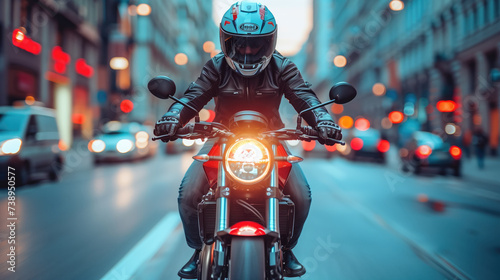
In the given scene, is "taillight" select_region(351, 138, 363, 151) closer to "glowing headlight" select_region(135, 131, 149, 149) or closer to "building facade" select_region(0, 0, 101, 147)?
"glowing headlight" select_region(135, 131, 149, 149)

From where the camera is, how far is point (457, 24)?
30484 millimetres

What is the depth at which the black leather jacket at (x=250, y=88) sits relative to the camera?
12.0ft

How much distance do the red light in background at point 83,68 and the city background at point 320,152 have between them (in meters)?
0.19

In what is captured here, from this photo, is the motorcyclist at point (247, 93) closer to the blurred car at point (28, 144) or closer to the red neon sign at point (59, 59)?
the blurred car at point (28, 144)

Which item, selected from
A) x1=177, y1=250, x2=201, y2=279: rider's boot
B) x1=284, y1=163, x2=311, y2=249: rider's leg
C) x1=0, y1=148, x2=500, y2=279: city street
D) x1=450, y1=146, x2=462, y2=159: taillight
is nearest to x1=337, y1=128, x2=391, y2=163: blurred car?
x1=450, y1=146, x2=462, y2=159: taillight

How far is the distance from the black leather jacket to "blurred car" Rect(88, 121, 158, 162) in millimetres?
16071

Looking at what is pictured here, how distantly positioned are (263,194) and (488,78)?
26.2 metres

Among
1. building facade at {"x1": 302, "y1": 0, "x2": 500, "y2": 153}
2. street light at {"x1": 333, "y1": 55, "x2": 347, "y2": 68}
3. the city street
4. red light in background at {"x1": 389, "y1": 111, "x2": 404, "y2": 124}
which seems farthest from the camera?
red light in background at {"x1": 389, "y1": 111, "x2": 404, "y2": 124}

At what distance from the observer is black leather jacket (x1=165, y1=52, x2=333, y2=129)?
143 inches

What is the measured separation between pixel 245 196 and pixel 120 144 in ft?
57.3

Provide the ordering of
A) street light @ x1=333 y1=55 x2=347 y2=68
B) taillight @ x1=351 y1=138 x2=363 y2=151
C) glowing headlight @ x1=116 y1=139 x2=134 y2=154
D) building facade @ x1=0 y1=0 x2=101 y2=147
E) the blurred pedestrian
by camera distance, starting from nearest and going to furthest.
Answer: street light @ x1=333 y1=55 x2=347 y2=68 → the blurred pedestrian → glowing headlight @ x1=116 y1=139 x2=134 y2=154 → building facade @ x1=0 y1=0 x2=101 y2=147 → taillight @ x1=351 y1=138 x2=363 y2=151

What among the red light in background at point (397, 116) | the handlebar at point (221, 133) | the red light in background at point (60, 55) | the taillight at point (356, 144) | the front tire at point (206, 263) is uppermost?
the red light in background at point (60, 55)

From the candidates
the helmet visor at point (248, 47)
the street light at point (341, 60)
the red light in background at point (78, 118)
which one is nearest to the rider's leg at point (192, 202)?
the helmet visor at point (248, 47)

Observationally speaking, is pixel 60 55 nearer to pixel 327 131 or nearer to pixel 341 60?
pixel 341 60
